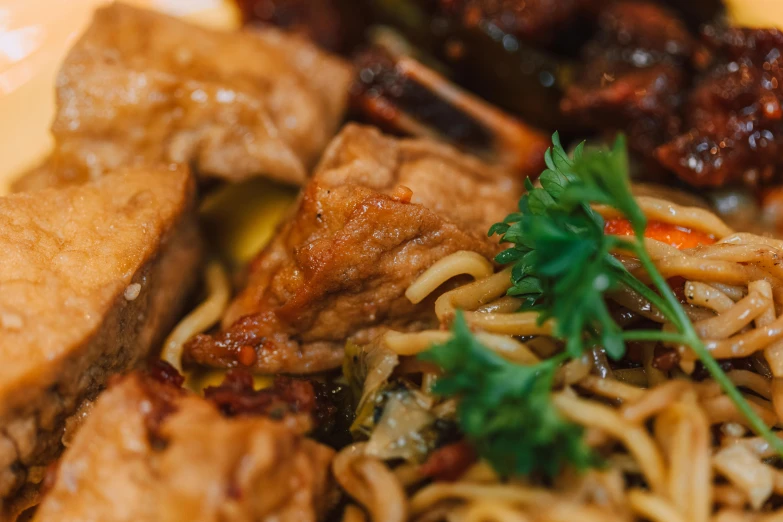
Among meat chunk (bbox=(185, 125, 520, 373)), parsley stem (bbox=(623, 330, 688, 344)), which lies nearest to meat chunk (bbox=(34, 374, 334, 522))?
meat chunk (bbox=(185, 125, 520, 373))

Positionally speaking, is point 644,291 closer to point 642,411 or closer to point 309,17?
point 642,411

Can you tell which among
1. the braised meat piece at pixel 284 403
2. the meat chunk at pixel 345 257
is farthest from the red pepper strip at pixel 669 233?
the braised meat piece at pixel 284 403

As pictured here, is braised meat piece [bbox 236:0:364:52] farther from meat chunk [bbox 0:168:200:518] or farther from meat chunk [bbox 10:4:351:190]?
meat chunk [bbox 0:168:200:518]

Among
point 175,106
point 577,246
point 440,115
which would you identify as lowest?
point 175,106

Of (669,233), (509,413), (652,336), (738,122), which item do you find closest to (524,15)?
(738,122)

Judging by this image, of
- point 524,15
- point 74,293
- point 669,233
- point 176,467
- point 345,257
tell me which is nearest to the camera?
point 176,467

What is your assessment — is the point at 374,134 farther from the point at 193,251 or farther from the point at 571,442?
the point at 571,442

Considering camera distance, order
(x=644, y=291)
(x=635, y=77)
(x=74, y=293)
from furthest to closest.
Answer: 1. (x=635, y=77)
2. (x=74, y=293)
3. (x=644, y=291)

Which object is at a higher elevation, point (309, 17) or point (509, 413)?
point (309, 17)
